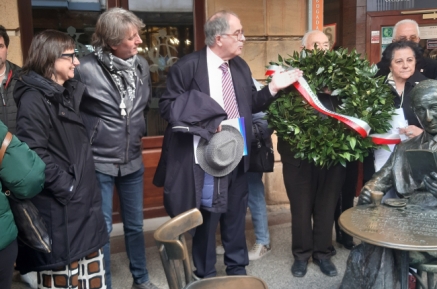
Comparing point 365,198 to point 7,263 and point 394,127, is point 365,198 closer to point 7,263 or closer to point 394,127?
point 394,127

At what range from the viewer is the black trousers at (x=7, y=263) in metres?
2.24

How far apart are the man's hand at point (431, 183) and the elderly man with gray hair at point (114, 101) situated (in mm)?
1868

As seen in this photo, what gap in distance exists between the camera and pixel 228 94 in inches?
133

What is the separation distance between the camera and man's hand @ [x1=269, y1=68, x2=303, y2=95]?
3.41 metres

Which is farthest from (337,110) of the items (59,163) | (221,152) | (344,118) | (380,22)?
(380,22)

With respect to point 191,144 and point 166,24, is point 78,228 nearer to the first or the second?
point 191,144

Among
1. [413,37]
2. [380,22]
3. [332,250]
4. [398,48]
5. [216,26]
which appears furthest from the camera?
[380,22]

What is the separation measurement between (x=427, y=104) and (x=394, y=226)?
718mm

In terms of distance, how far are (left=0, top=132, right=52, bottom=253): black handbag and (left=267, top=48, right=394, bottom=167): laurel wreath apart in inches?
71.9

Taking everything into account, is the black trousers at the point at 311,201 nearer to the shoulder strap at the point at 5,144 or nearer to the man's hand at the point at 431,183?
the man's hand at the point at 431,183

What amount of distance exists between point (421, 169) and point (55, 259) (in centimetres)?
210

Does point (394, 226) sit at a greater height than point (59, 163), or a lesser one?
lesser

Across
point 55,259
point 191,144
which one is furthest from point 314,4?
point 55,259

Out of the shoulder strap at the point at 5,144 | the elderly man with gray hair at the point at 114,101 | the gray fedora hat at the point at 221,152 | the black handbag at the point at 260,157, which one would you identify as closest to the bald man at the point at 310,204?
the black handbag at the point at 260,157
